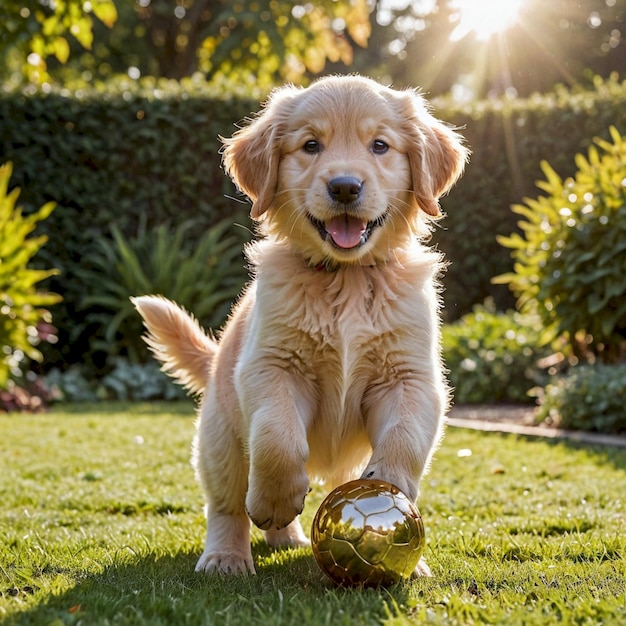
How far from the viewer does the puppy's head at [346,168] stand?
327 cm

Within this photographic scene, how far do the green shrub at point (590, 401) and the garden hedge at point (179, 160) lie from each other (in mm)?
3521

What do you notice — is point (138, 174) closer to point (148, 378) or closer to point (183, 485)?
point (148, 378)

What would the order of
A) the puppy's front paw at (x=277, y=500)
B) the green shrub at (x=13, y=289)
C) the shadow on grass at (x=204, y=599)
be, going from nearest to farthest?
1. the shadow on grass at (x=204, y=599)
2. the puppy's front paw at (x=277, y=500)
3. the green shrub at (x=13, y=289)

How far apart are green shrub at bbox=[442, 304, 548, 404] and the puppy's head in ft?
17.0

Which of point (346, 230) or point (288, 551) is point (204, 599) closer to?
point (288, 551)

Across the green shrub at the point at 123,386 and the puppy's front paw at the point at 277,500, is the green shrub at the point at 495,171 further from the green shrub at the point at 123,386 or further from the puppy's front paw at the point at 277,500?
the puppy's front paw at the point at 277,500

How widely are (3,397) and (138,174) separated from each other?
10.9 ft

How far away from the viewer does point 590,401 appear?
22.4ft

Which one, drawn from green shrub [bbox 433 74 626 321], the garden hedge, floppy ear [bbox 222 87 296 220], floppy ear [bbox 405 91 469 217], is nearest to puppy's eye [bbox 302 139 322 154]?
floppy ear [bbox 222 87 296 220]

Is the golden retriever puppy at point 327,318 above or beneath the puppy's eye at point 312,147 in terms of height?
beneath

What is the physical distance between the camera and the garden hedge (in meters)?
10.1

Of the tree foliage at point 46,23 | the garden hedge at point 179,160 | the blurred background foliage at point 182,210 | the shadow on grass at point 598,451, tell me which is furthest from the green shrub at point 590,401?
the tree foliage at point 46,23

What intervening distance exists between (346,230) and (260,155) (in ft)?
1.89

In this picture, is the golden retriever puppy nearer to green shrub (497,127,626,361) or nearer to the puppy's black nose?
the puppy's black nose
